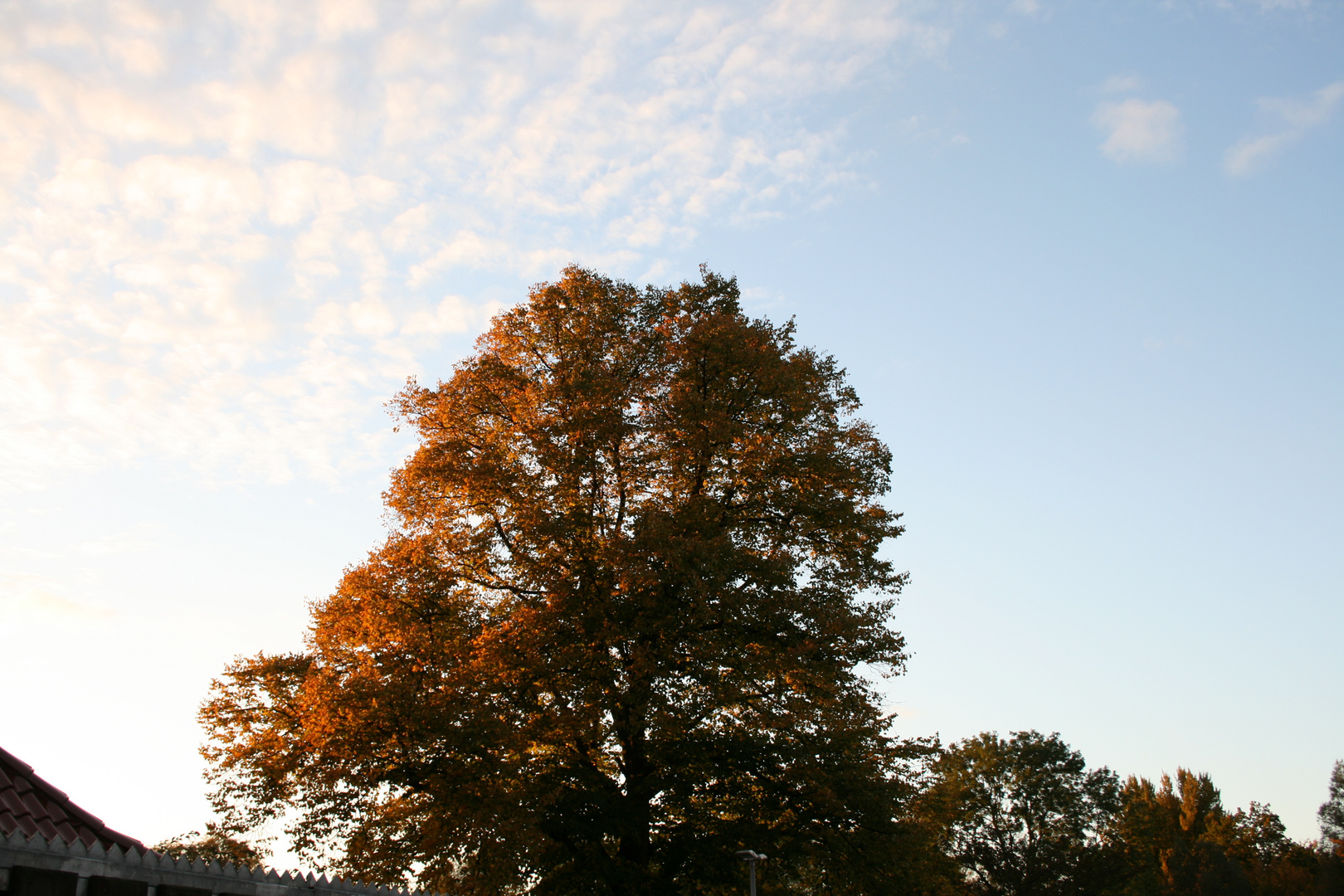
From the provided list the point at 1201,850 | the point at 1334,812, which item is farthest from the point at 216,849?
the point at 1334,812

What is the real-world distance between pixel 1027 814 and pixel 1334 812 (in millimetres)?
37961

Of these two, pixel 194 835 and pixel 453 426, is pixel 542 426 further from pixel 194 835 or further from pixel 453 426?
pixel 194 835

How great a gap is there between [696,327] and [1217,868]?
7842 cm

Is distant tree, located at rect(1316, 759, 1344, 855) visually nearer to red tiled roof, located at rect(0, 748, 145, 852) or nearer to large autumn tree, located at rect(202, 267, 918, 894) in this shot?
large autumn tree, located at rect(202, 267, 918, 894)

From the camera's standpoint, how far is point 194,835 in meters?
49.6

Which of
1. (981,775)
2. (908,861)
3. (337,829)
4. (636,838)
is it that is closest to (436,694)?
(337,829)

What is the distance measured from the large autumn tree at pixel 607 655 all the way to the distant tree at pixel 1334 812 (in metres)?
86.1

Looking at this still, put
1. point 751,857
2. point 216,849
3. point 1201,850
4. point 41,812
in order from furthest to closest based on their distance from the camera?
Result: point 1201,850, point 216,849, point 751,857, point 41,812

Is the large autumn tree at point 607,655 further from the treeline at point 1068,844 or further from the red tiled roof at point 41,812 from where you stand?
the treeline at point 1068,844

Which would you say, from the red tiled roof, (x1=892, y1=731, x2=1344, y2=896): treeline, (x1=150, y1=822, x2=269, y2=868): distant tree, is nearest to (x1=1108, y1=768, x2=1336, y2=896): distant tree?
(x1=892, y1=731, x2=1344, y2=896): treeline

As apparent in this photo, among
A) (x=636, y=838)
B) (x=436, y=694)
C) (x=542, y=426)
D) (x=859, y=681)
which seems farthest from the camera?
(x=542, y=426)

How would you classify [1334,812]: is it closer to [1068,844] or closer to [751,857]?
[1068,844]

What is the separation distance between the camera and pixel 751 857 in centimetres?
2009

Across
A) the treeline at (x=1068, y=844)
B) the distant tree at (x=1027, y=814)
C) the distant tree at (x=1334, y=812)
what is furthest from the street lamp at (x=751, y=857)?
the distant tree at (x=1334, y=812)
